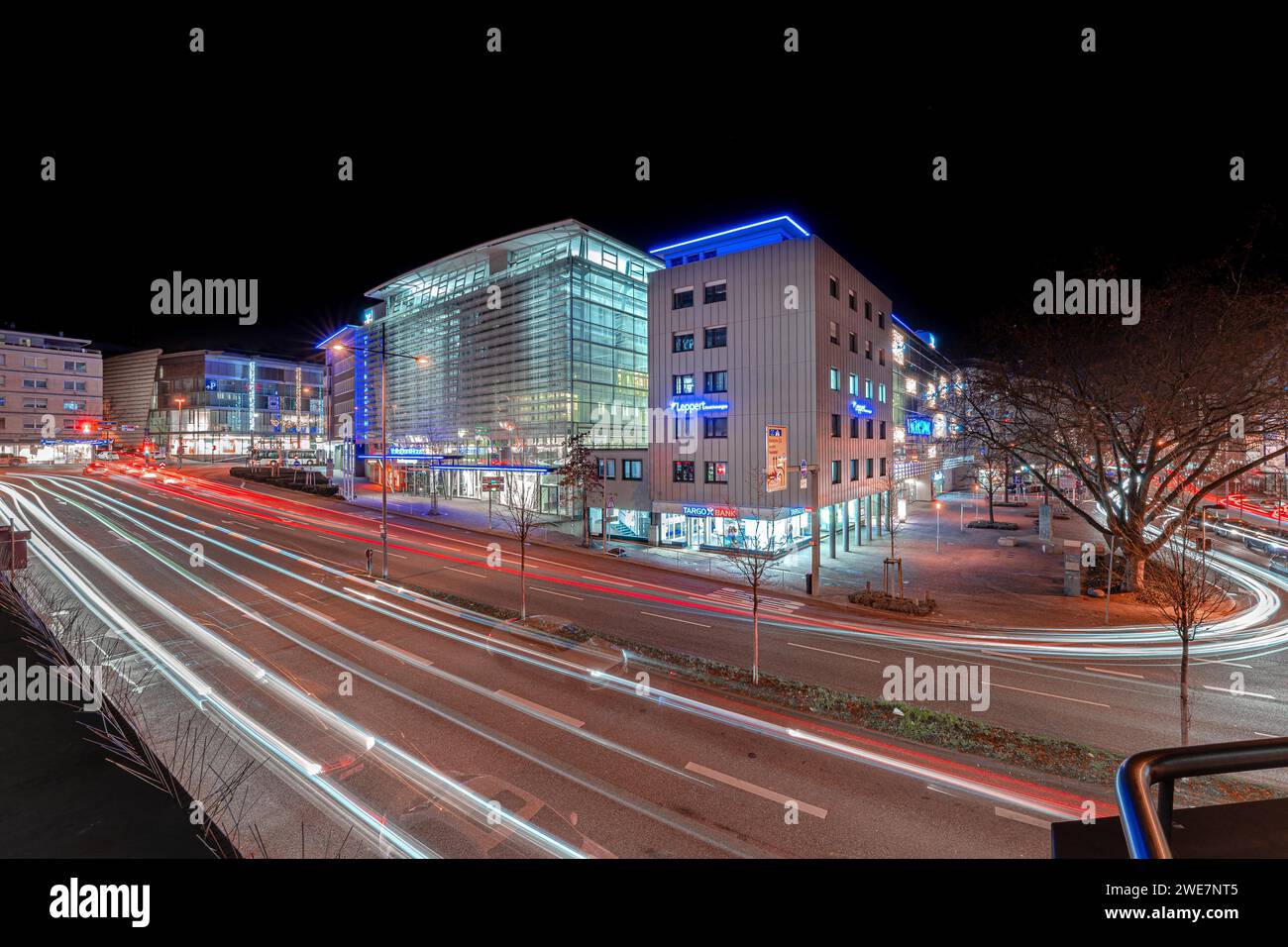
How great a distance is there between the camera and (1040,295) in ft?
77.9

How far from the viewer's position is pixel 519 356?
51.7 meters

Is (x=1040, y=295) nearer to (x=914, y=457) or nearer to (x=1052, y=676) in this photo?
(x=1052, y=676)

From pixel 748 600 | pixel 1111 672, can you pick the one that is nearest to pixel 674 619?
pixel 748 600

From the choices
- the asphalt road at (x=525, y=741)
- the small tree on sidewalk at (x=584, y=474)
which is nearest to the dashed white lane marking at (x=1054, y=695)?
the asphalt road at (x=525, y=741)

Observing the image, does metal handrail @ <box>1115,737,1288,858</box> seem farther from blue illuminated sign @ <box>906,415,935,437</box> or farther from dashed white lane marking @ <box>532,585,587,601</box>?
blue illuminated sign @ <box>906,415,935,437</box>

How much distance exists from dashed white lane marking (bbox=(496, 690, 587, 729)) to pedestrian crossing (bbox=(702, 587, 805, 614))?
37.1 feet

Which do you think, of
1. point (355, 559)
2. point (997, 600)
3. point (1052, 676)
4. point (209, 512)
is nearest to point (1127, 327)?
point (997, 600)

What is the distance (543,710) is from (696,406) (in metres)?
24.8

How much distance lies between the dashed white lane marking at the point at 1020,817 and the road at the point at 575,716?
0.04 m

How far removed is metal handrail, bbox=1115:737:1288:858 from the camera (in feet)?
5.74

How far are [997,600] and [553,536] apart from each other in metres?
26.2

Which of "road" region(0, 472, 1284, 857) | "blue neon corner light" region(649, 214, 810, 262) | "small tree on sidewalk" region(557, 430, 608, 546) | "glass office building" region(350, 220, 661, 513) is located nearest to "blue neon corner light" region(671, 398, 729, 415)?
"small tree on sidewalk" region(557, 430, 608, 546)

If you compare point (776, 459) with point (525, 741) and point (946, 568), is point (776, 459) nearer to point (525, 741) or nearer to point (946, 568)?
point (946, 568)

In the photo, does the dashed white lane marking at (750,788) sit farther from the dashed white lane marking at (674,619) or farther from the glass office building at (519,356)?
the glass office building at (519,356)
